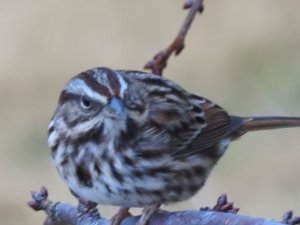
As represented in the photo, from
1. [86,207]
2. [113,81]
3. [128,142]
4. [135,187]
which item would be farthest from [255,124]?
[86,207]

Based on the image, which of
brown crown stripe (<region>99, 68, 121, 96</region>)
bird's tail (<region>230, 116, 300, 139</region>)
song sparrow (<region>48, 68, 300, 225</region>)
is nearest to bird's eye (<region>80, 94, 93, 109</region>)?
song sparrow (<region>48, 68, 300, 225</region>)

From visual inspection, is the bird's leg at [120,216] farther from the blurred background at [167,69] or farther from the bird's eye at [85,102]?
the blurred background at [167,69]

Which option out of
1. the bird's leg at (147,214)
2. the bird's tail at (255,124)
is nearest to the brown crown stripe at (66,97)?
the bird's leg at (147,214)

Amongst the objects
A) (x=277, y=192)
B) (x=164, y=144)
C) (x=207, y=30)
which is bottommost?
(x=277, y=192)

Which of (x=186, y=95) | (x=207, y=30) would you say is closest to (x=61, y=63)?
(x=207, y=30)

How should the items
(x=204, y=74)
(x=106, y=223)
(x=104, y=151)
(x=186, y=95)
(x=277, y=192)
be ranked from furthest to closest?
1. (x=204, y=74)
2. (x=277, y=192)
3. (x=186, y=95)
4. (x=104, y=151)
5. (x=106, y=223)

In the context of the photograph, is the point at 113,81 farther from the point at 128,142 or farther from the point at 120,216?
the point at 120,216

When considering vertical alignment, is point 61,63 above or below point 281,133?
above

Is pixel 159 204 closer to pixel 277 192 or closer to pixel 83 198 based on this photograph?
pixel 83 198
